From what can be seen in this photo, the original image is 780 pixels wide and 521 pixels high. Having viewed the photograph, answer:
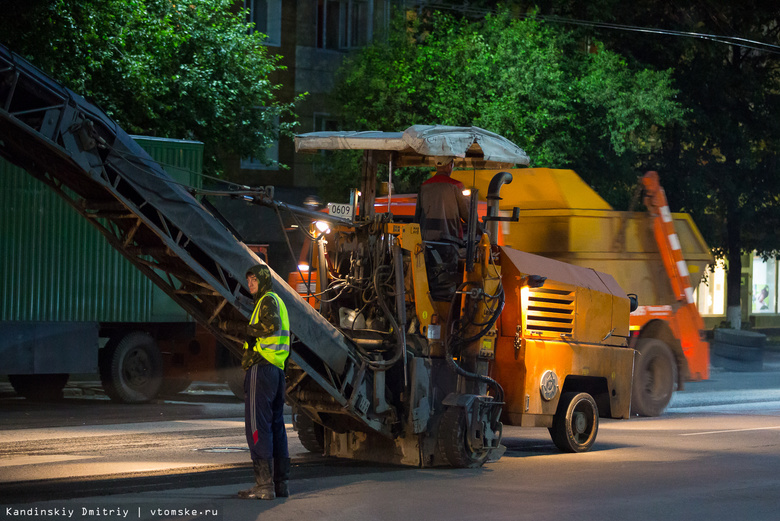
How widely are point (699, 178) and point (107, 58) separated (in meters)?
17.9

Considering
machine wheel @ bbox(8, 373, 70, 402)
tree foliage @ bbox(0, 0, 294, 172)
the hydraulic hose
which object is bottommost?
machine wheel @ bbox(8, 373, 70, 402)

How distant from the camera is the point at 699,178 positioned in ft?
103

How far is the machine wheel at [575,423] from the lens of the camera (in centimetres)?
1166

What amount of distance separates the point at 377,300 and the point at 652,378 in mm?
7936

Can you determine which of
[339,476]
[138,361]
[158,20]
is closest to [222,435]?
[339,476]

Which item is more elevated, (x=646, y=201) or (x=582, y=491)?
(x=646, y=201)

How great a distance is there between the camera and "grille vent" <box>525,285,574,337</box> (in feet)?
36.8

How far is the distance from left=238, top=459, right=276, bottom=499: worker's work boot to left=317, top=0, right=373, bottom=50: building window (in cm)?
2392

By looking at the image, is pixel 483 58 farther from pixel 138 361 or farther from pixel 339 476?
pixel 339 476

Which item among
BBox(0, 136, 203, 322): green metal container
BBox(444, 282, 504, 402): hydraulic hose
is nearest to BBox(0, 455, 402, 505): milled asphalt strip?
BBox(444, 282, 504, 402): hydraulic hose

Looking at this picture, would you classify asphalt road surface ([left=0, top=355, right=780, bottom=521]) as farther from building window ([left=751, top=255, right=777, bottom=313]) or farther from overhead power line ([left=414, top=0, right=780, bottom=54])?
building window ([left=751, top=255, right=777, bottom=313])

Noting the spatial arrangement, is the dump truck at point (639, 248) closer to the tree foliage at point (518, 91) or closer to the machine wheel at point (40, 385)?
the machine wheel at point (40, 385)

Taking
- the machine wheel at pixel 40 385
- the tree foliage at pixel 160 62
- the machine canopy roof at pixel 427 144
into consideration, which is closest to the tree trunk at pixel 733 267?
the tree foliage at pixel 160 62

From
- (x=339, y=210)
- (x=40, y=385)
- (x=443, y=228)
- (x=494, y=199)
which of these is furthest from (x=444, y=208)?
(x=40, y=385)
